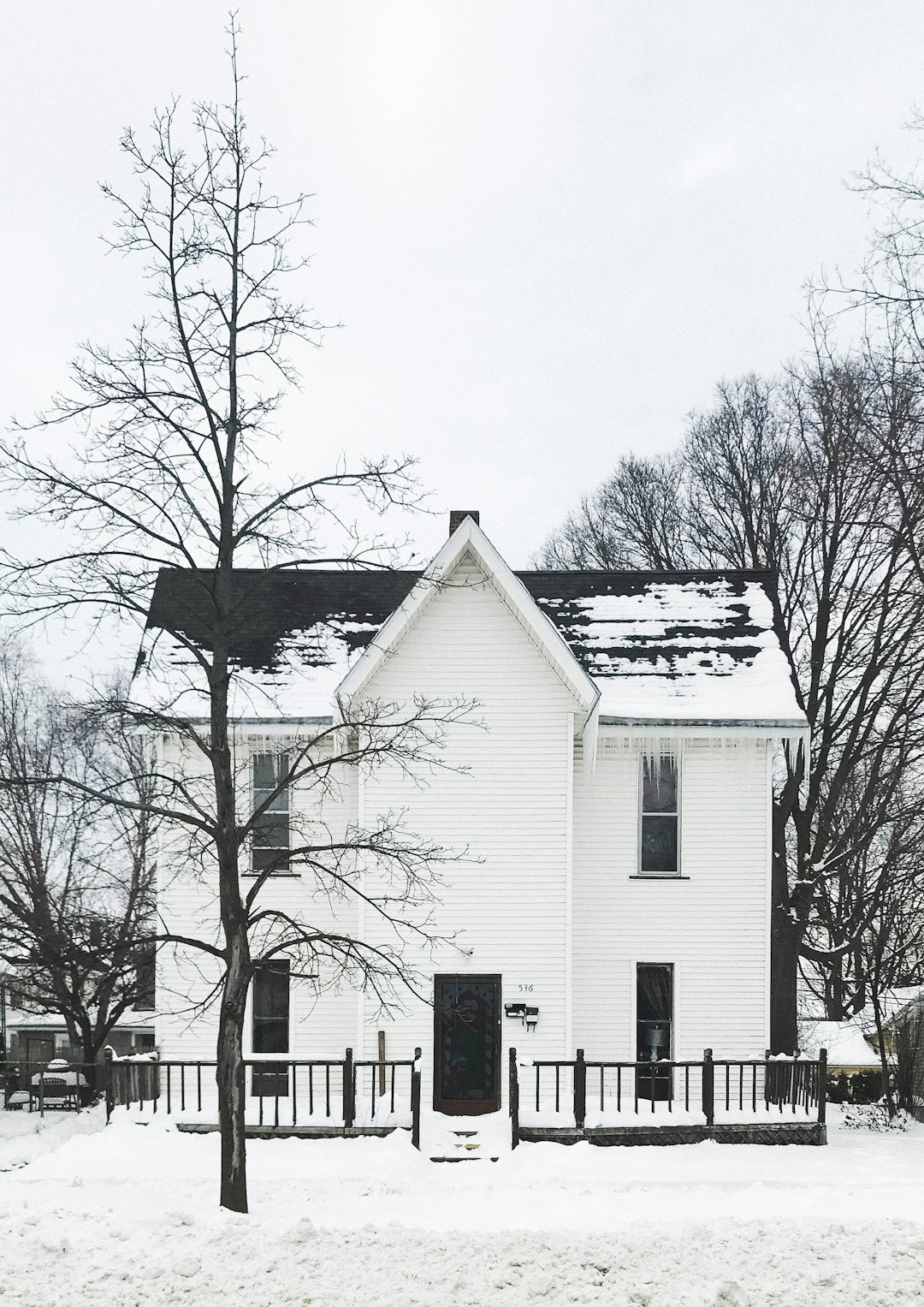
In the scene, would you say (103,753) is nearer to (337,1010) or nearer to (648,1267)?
(337,1010)

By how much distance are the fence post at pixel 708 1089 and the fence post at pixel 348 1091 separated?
4872 mm

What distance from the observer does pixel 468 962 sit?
17656 mm

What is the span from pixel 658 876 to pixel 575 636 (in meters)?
4.46

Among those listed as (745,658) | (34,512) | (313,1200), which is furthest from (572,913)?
(34,512)

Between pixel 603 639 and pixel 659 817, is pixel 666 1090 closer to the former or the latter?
pixel 659 817

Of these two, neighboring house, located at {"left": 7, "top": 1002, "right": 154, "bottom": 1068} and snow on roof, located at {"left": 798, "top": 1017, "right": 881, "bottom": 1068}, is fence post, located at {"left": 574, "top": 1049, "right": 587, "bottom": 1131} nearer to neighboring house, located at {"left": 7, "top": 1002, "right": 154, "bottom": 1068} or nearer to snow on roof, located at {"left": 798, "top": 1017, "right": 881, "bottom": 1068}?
snow on roof, located at {"left": 798, "top": 1017, "right": 881, "bottom": 1068}

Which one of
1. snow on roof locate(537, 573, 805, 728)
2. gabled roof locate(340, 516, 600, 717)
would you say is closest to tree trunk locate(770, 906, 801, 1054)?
snow on roof locate(537, 573, 805, 728)

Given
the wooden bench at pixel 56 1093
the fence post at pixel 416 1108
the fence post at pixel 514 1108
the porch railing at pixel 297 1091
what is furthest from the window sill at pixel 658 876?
the wooden bench at pixel 56 1093

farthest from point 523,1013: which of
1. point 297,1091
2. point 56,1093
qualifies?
point 56,1093

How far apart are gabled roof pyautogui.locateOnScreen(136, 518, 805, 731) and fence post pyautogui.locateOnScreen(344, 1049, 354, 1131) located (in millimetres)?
5095

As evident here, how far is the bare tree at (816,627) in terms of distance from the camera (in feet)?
78.5

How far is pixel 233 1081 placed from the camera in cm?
1148

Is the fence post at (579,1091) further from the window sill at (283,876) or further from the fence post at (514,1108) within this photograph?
the window sill at (283,876)

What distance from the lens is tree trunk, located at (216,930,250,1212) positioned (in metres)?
11.4
